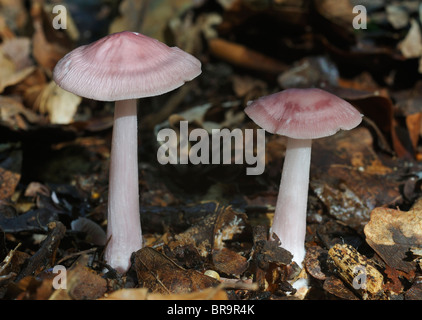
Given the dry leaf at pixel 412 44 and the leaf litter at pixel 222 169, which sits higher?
the dry leaf at pixel 412 44

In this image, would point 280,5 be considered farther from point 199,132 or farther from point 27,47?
point 27,47

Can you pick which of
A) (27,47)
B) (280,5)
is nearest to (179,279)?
(280,5)

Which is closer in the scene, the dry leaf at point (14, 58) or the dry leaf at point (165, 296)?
the dry leaf at point (165, 296)

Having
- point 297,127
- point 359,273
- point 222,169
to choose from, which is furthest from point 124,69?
point 359,273

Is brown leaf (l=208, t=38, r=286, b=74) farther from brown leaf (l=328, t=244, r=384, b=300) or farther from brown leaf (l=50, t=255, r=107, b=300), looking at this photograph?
brown leaf (l=50, t=255, r=107, b=300)

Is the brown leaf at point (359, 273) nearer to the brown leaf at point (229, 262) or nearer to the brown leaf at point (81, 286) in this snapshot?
the brown leaf at point (229, 262)

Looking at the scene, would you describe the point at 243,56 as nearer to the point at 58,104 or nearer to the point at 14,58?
the point at 58,104

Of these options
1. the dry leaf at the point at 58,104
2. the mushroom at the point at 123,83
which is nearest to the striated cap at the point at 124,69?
the mushroom at the point at 123,83
